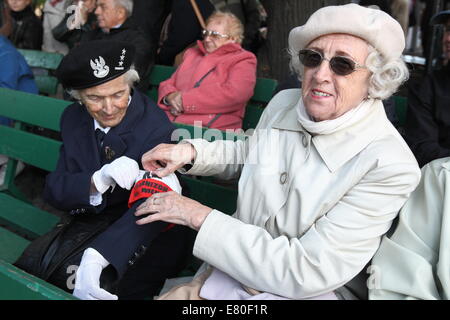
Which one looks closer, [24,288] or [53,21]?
[24,288]

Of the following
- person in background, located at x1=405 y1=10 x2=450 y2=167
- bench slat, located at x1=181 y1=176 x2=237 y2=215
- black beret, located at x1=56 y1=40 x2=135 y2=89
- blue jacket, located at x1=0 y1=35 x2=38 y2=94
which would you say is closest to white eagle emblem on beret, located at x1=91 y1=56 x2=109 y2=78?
black beret, located at x1=56 y1=40 x2=135 y2=89

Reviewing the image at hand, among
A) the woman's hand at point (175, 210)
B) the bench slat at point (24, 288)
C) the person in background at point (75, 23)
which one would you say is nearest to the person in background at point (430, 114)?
the woman's hand at point (175, 210)

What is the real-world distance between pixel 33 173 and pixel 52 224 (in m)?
1.39

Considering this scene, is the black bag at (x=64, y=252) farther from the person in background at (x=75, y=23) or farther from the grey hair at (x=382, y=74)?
the person in background at (x=75, y=23)

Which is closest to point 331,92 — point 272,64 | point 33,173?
point 272,64

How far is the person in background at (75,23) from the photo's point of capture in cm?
540

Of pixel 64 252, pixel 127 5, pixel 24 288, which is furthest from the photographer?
pixel 127 5

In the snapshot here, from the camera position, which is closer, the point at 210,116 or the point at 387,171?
the point at 387,171

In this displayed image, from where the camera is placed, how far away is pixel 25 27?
20.7 feet

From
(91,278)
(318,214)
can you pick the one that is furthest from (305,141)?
(91,278)

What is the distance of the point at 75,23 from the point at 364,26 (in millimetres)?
4550

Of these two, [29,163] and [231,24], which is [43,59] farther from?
[231,24]

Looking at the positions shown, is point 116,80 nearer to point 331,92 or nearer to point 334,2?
point 331,92
